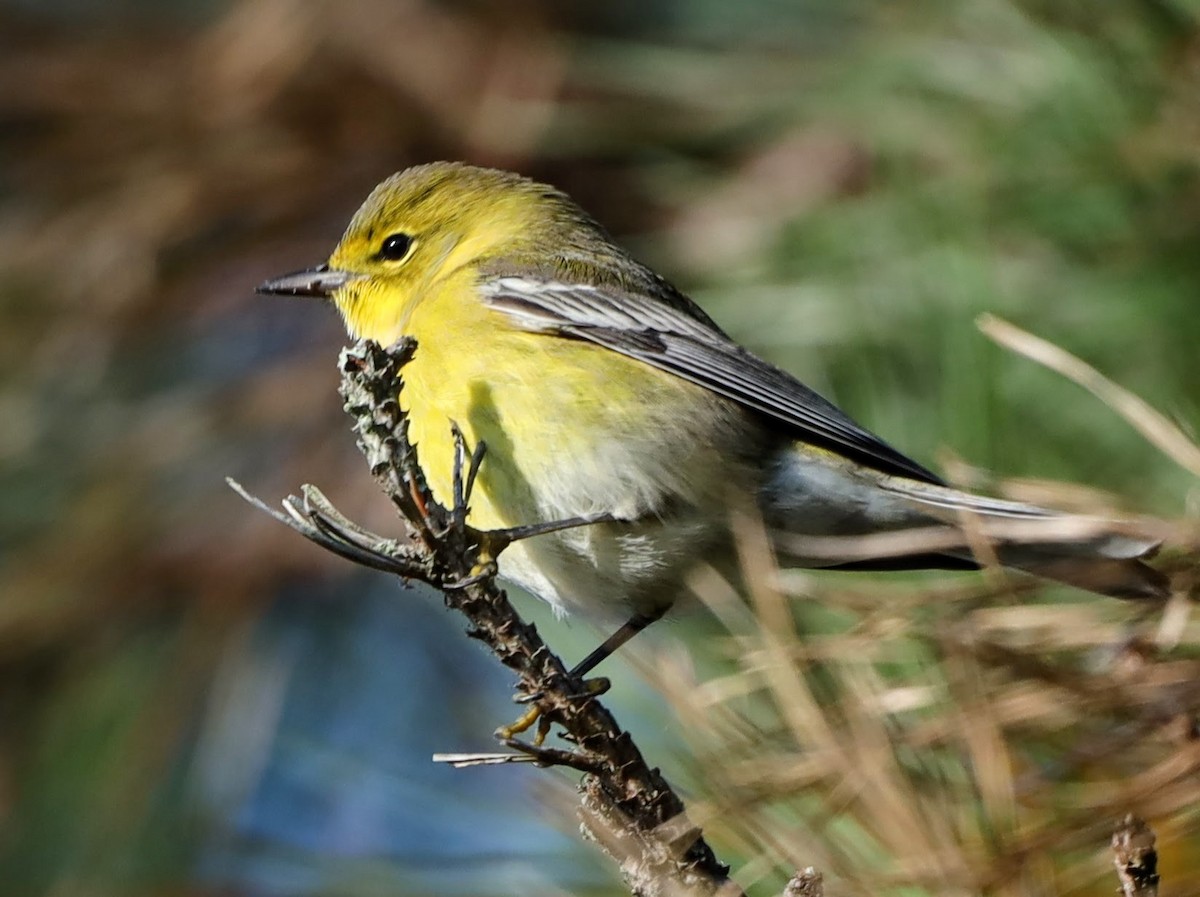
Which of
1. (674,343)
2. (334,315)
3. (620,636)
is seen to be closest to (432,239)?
(334,315)

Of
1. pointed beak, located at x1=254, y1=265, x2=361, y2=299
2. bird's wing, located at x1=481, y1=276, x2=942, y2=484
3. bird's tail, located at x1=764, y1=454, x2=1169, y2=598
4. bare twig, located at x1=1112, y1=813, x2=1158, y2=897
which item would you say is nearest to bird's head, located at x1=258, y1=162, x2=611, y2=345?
pointed beak, located at x1=254, y1=265, x2=361, y2=299

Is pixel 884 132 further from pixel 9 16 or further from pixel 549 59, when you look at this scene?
pixel 9 16

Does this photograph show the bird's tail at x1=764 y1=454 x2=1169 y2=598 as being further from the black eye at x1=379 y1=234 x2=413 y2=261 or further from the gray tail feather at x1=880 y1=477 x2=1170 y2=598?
the black eye at x1=379 y1=234 x2=413 y2=261

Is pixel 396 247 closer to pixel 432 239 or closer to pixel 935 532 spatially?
pixel 432 239

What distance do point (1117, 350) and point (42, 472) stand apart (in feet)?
6.84

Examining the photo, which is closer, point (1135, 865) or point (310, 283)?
point (1135, 865)

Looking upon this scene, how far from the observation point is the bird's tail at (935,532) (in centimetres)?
161

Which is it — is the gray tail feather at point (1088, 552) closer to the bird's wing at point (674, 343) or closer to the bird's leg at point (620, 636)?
the bird's wing at point (674, 343)

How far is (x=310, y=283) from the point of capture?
3205mm

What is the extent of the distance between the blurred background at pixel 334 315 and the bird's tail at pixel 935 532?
103 millimetres

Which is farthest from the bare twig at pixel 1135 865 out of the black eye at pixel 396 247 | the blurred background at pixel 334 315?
the black eye at pixel 396 247

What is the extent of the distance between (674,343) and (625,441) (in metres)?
0.29

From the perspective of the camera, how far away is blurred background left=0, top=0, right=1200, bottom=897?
2.44m

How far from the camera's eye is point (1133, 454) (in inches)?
96.0
